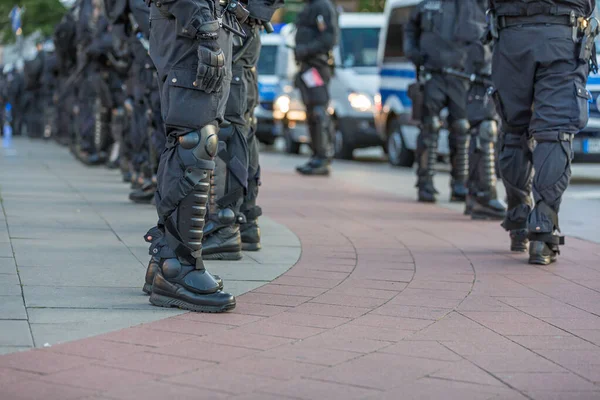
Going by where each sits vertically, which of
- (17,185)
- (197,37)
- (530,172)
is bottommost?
(17,185)

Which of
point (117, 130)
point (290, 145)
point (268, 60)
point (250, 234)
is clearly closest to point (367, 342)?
point (250, 234)

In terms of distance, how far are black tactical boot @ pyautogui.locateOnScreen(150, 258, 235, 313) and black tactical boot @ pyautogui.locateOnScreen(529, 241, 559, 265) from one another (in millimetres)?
2441

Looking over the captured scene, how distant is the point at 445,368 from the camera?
14.1 ft

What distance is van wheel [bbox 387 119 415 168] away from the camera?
17078 mm

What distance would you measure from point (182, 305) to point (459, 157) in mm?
6390

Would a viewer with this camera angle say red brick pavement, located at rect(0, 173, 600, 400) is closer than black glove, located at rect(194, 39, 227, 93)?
Yes

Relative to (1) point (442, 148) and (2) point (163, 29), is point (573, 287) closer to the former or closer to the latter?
(2) point (163, 29)

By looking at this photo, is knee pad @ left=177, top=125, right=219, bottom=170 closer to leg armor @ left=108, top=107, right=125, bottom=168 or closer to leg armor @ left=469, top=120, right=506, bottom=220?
leg armor @ left=469, top=120, right=506, bottom=220

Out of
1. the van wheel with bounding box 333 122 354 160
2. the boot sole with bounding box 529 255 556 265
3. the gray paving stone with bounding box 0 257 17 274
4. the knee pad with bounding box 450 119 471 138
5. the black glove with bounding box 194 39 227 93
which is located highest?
the black glove with bounding box 194 39 227 93

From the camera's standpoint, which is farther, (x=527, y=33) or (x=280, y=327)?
(x=527, y=33)

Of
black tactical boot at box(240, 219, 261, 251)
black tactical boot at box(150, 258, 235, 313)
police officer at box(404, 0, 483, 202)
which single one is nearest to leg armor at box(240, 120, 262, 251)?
black tactical boot at box(240, 219, 261, 251)

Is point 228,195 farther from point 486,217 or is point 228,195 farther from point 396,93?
point 396,93

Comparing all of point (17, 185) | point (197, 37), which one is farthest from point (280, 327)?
point (17, 185)

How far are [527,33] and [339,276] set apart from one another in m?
1.87
